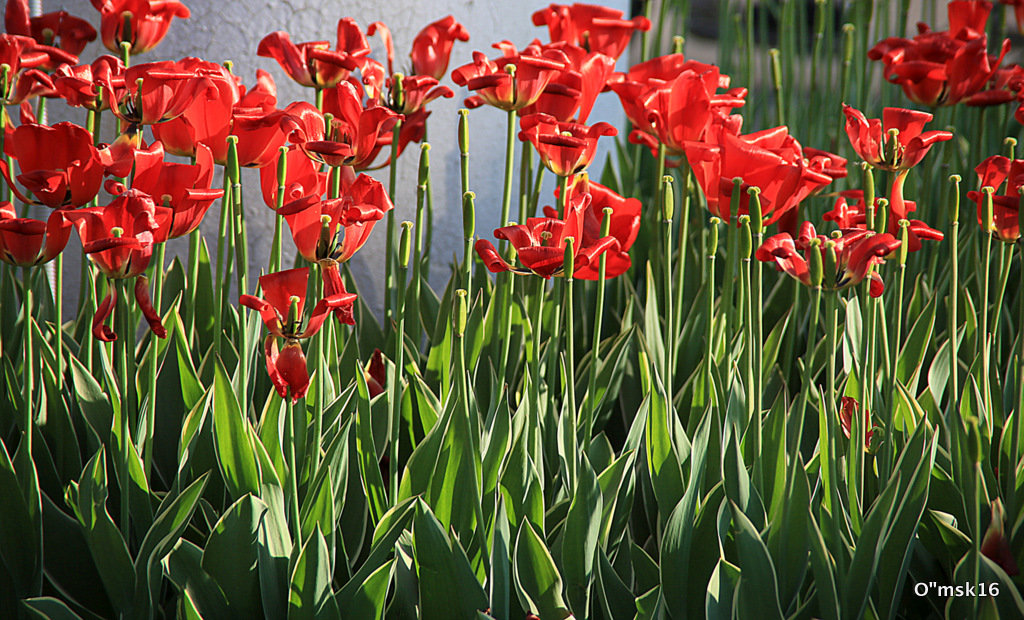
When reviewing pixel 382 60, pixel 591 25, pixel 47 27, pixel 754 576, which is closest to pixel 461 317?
pixel 754 576

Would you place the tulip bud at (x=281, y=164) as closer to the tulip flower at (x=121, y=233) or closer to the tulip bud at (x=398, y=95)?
the tulip flower at (x=121, y=233)

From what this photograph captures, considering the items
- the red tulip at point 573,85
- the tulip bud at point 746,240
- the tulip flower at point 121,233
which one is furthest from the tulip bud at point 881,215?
the tulip flower at point 121,233

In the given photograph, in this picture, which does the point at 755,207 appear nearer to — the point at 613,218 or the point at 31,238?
the point at 613,218

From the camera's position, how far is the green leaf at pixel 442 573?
72 cm

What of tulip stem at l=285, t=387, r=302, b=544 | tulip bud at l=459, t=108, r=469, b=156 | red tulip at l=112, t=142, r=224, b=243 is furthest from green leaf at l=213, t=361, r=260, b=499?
tulip bud at l=459, t=108, r=469, b=156

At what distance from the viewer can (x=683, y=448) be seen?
0.90m

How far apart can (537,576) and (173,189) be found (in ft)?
1.59

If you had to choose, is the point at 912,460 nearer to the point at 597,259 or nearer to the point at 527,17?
the point at 597,259

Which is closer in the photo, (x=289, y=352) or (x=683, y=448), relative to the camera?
(x=289, y=352)

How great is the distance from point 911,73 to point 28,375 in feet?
4.00

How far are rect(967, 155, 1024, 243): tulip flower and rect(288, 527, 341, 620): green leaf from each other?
0.67 metres

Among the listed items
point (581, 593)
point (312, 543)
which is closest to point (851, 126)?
point (581, 593)

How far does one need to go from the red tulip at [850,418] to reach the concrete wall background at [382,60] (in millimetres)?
972

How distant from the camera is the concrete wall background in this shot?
61.0 inches
